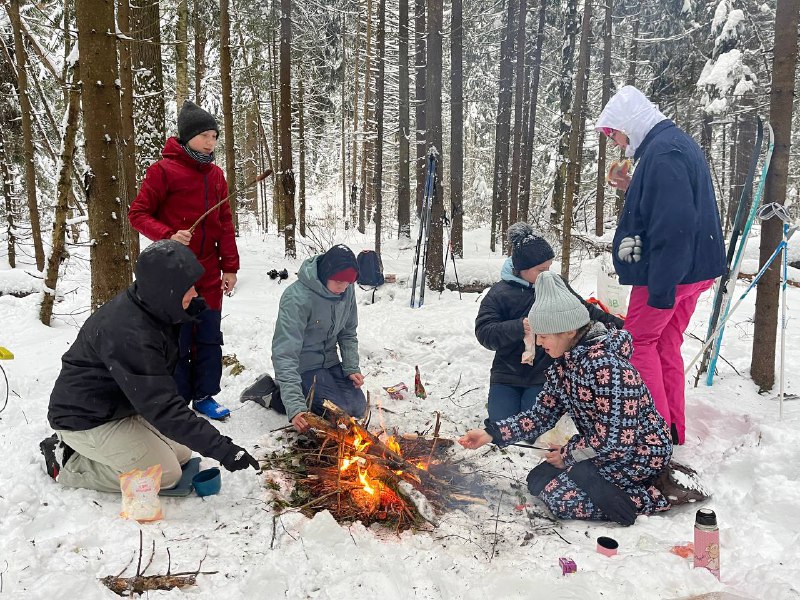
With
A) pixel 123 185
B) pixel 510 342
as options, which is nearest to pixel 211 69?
pixel 123 185

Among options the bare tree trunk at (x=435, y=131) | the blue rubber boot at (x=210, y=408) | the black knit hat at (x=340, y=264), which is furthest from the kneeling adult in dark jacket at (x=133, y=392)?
the bare tree trunk at (x=435, y=131)

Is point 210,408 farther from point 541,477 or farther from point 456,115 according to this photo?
point 456,115

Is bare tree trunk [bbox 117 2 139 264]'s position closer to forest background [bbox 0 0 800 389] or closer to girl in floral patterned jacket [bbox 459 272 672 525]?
forest background [bbox 0 0 800 389]

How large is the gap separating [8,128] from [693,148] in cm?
1250

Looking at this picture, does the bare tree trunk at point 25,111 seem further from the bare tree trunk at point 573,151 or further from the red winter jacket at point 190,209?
the bare tree trunk at point 573,151

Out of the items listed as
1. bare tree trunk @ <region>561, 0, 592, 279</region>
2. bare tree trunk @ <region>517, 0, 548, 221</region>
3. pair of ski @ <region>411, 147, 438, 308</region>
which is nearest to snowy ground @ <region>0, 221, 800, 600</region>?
pair of ski @ <region>411, 147, 438, 308</region>

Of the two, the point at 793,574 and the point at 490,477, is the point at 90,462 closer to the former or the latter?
A: the point at 490,477

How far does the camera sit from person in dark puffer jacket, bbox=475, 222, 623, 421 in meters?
4.07

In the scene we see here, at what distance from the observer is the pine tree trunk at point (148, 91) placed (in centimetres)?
908

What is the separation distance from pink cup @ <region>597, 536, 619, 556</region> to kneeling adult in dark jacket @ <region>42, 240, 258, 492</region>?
5.81 ft

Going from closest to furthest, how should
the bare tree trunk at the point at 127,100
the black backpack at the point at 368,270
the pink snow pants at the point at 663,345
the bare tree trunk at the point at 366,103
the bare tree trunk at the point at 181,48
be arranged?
the pink snow pants at the point at 663,345, the bare tree trunk at the point at 127,100, the black backpack at the point at 368,270, the bare tree trunk at the point at 181,48, the bare tree trunk at the point at 366,103

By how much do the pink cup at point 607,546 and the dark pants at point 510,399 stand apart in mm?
1605

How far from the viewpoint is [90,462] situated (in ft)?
9.23

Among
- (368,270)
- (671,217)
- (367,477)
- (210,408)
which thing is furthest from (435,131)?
(367,477)
